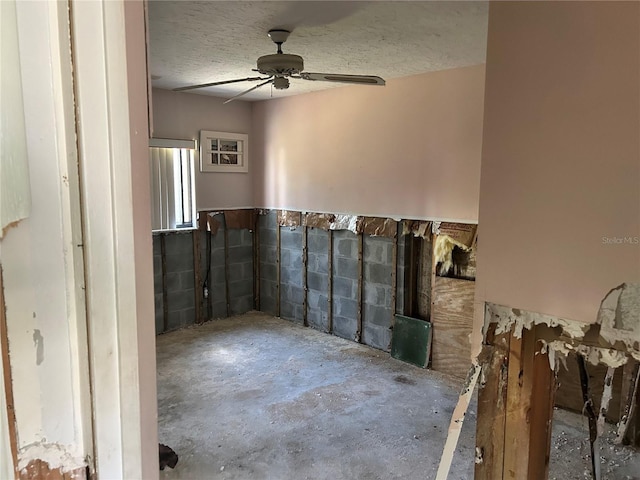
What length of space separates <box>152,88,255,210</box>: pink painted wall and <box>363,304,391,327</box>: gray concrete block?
227 centimetres

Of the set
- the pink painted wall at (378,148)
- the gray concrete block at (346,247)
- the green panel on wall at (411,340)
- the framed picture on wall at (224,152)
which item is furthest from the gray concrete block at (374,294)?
the framed picture on wall at (224,152)

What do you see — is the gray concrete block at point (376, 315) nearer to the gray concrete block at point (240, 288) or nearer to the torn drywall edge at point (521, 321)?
the gray concrete block at point (240, 288)

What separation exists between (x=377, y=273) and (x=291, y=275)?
1.38m

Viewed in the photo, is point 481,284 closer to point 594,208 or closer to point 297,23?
point 594,208

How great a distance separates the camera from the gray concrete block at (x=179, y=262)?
562 centimetres

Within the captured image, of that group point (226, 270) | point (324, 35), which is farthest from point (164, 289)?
point (324, 35)

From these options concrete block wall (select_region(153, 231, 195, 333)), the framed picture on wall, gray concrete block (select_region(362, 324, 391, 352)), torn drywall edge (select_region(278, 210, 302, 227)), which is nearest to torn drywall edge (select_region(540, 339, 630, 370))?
gray concrete block (select_region(362, 324, 391, 352))

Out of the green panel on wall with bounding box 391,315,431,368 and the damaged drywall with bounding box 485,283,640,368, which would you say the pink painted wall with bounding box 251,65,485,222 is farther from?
the damaged drywall with bounding box 485,283,640,368

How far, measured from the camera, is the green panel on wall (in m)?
4.71

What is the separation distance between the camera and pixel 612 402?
350cm

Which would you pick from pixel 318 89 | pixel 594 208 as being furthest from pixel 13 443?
pixel 318 89

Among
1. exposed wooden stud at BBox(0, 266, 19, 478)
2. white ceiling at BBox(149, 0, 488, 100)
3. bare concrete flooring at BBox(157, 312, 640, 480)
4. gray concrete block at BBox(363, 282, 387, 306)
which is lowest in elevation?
bare concrete flooring at BBox(157, 312, 640, 480)

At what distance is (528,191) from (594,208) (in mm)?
227

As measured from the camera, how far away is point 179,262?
225 inches
